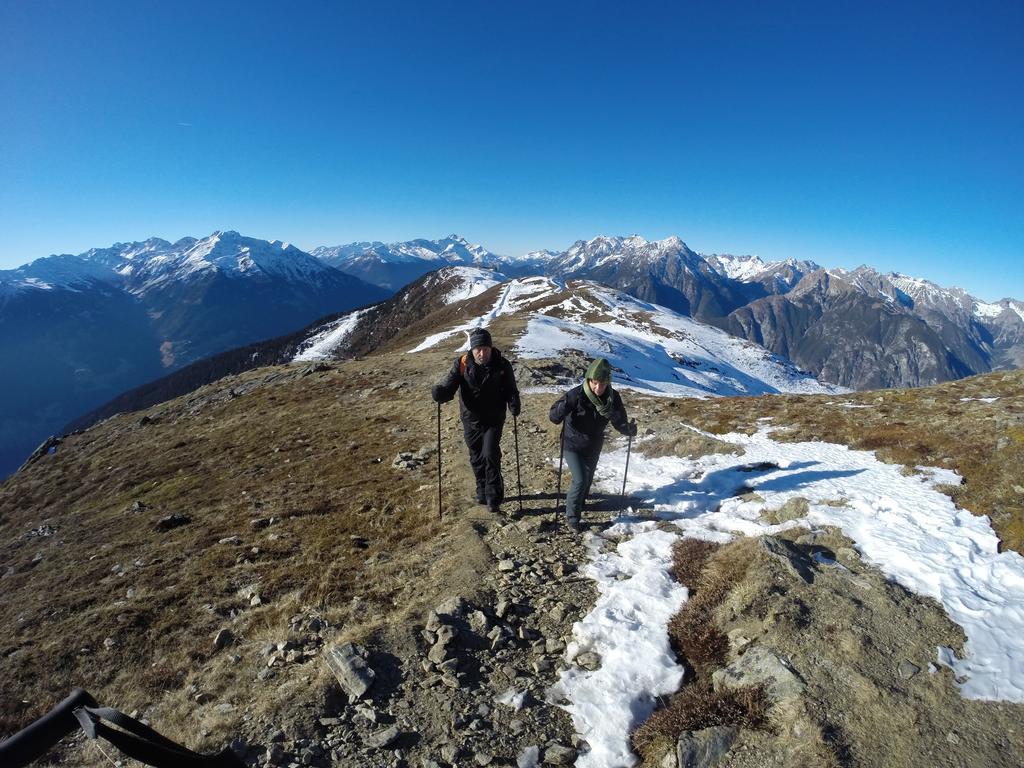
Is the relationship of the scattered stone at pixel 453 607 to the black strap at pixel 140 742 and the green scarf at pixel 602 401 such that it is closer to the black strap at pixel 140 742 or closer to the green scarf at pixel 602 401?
the black strap at pixel 140 742

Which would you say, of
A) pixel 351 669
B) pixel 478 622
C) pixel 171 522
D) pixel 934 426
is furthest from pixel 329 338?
pixel 351 669

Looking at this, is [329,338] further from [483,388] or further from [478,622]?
[478,622]

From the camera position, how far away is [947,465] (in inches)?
449

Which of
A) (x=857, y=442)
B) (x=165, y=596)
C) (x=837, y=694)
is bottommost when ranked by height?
(x=165, y=596)

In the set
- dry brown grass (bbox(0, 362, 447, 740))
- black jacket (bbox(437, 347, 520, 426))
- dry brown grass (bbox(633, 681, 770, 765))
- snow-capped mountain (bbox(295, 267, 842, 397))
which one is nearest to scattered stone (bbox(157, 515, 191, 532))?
dry brown grass (bbox(0, 362, 447, 740))

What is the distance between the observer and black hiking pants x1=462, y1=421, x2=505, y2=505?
10.8 metres

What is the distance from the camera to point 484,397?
10680 mm

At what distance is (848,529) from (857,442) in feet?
20.6

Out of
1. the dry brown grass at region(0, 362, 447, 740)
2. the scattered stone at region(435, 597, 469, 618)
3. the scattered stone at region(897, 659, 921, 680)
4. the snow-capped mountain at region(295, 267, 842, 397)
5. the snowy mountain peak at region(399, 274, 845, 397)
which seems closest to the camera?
the scattered stone at region(897, 659, 921, 680)

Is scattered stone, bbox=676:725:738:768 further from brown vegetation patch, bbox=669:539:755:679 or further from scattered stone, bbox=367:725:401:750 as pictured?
scattered stone, bbox=367:725:401:750

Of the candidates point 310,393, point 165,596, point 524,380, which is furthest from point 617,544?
point 310,393

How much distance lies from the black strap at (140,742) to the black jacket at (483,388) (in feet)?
24.3

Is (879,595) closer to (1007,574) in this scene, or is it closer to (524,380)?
(1007,574)

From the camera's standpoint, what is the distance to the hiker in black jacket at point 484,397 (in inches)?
416
